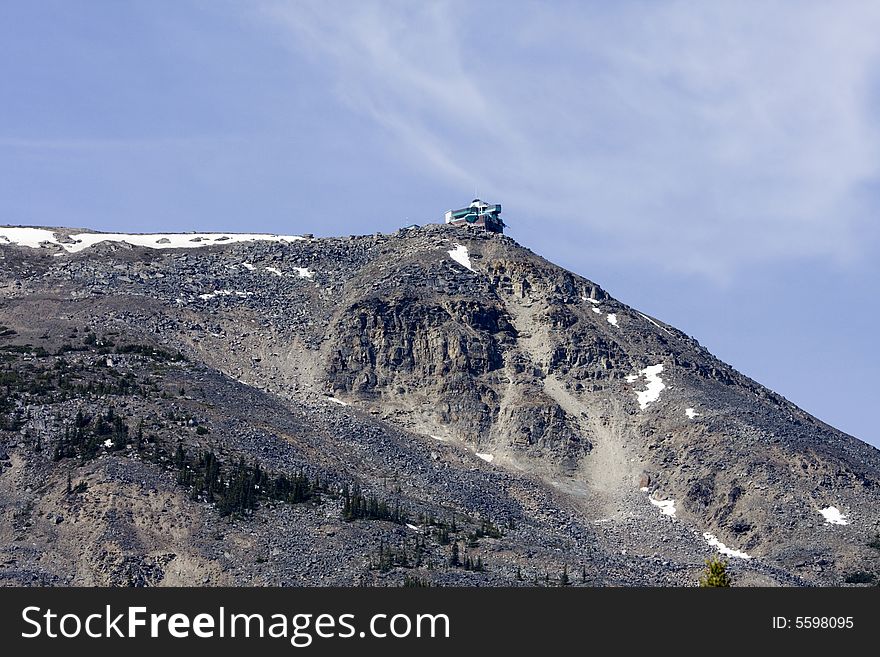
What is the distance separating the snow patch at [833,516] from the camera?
170 metres

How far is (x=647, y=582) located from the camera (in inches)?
5728

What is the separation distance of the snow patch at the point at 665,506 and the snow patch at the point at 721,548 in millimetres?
5215

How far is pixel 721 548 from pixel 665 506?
10.4 meters

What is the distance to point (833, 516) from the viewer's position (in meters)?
171

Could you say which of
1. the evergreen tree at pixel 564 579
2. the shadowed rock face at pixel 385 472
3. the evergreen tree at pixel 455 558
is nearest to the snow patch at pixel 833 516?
the shadowed rock face at pixel 385 472

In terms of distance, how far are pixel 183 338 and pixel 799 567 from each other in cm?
8072

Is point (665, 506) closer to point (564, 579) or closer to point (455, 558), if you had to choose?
point (564, 579)

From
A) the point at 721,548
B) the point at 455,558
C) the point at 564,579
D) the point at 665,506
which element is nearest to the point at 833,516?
the point at 721,548

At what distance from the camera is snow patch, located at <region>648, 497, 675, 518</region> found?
176 metres

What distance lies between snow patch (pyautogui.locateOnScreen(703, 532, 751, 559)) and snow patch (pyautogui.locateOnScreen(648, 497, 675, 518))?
522 cm

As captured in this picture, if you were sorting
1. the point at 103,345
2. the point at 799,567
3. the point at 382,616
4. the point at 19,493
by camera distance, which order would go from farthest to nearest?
the point at 103,345 < the point at 799,567 < the point at 19,493 < the point at 382,616

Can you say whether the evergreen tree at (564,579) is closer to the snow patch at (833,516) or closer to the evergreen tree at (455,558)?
the evergreen tree at (455,558)

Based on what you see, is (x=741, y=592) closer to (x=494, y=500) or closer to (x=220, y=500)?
(x=220, y=500)

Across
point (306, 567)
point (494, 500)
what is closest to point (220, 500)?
point (306, 567)
